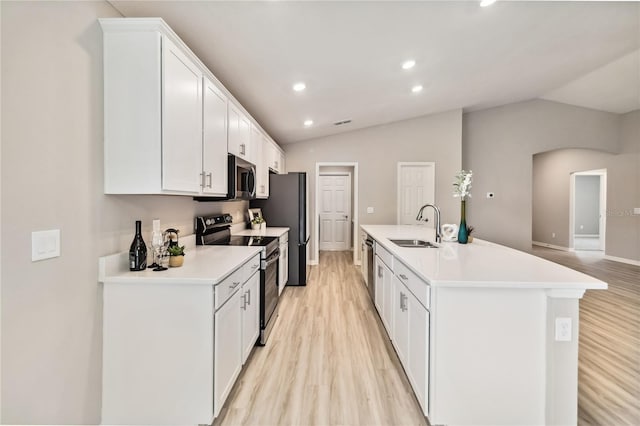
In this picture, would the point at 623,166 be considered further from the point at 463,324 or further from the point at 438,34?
the point at 463,324

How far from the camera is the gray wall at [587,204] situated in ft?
30.3

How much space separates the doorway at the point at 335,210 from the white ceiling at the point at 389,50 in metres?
2.41

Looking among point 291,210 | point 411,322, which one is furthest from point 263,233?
point 411,322

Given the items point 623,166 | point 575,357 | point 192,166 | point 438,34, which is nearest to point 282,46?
point 192,166

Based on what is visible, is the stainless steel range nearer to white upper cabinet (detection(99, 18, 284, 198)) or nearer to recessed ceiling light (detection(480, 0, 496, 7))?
white upper cabinet (detection(99, 18, 284, 198))

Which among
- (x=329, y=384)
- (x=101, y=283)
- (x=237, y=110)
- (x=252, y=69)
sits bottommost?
(x=329, y=384)

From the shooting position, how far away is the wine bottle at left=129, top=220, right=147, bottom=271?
168cm

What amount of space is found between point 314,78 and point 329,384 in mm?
2980

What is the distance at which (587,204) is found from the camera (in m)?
9.34

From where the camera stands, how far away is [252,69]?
8.81 feet

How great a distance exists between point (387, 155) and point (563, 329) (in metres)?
4.96

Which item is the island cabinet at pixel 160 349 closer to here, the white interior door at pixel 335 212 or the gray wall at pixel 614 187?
the white interior door at pixel 335 212

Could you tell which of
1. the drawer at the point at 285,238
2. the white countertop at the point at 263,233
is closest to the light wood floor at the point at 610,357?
the white countertop at the point at 263,233

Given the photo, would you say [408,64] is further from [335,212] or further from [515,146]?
[515,146]
